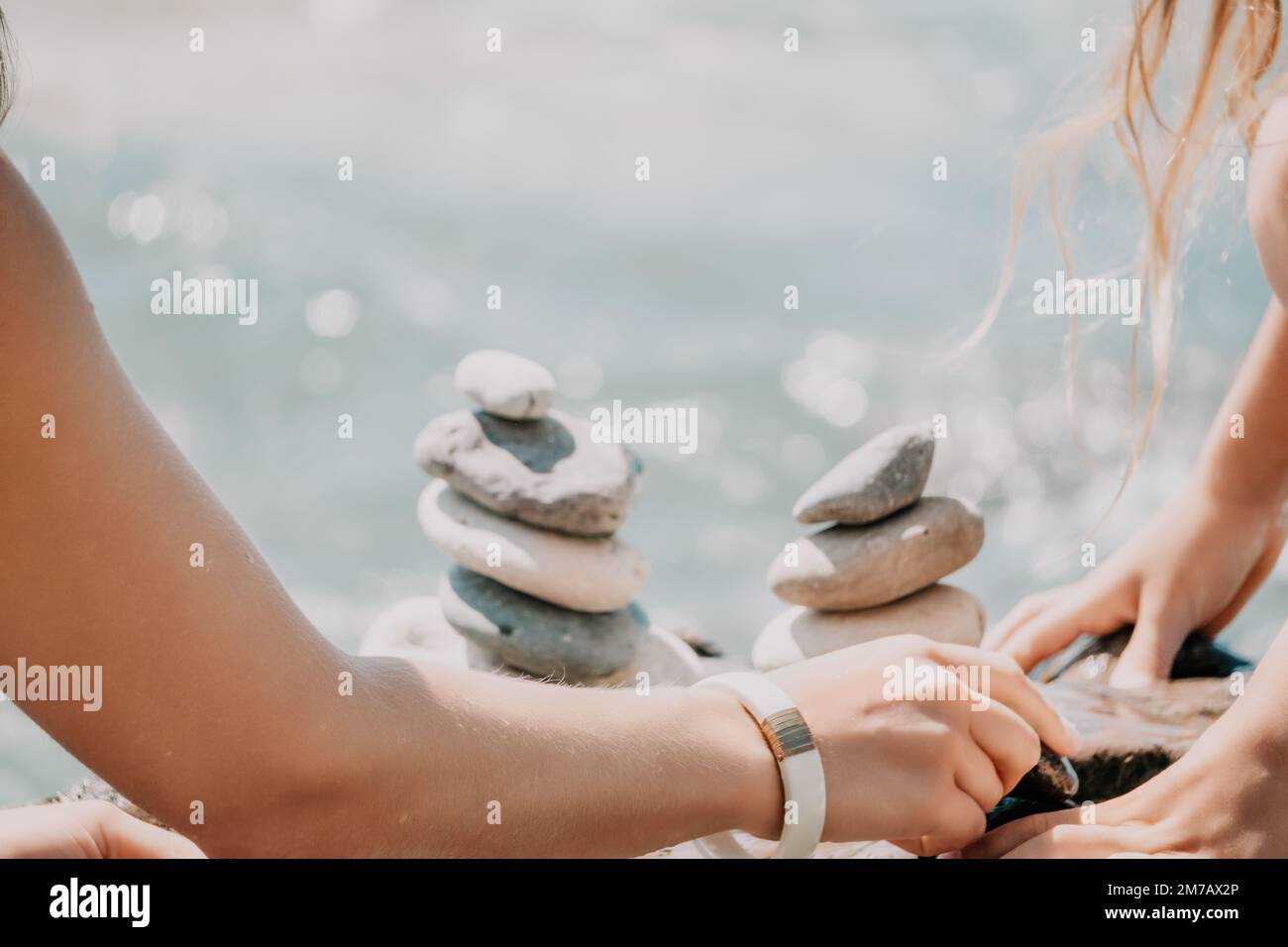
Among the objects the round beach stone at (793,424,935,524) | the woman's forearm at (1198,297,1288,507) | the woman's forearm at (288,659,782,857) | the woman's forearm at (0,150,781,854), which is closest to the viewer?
the woman's forearm at (0,150,781,854)

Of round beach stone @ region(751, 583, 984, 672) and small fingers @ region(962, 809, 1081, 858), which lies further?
round beach stone @ region(751, 583, 984, 672)

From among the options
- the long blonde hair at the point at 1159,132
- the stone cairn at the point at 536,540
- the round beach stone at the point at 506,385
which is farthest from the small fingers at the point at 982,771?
the round beach stone at the point at 506,385

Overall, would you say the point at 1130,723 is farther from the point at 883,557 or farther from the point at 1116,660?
the point at 883,557

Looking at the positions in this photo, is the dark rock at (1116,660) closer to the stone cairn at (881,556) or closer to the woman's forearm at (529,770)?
the stone cairn at (881,556)

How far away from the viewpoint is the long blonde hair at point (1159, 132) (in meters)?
1.69

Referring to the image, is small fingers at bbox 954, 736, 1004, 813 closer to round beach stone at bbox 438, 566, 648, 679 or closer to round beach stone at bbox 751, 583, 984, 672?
round beach stone at bbox 751, 583, 984, 672

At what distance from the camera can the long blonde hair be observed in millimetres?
1691

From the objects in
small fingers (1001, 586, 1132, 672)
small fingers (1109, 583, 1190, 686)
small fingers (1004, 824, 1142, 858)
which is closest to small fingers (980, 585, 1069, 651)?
small fingers (1001, 586, 1132, 672)

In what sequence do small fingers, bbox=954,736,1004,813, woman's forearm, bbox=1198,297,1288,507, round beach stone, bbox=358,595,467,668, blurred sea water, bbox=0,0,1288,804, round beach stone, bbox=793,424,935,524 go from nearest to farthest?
small fingers, bbox=954,736,1004,813
woman's forearm, bbox=1198,297,1288,507
round beach stone, bbox=793,424,935,524
round beach stone, bbox=358,595,467,668
blurred sea water, bbox=0,0,1288,804

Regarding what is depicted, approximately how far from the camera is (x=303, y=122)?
30.0 feet

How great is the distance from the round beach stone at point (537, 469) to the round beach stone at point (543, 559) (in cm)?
3
